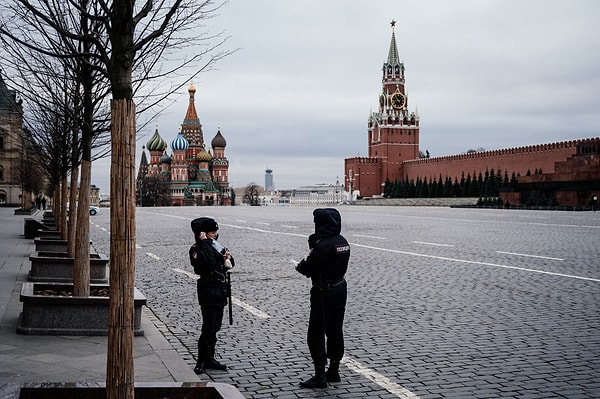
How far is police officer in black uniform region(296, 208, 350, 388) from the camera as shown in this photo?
5355mm

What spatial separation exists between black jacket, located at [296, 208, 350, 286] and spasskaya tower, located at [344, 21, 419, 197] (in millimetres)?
116542

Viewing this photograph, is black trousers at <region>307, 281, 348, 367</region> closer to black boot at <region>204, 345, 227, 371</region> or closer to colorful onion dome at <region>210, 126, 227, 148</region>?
black boot at <region>204, 345, 227, 371</region>

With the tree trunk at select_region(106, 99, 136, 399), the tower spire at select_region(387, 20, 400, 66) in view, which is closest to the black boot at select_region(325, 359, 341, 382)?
the tree trunk at select_region(106, 99, 136, 399)

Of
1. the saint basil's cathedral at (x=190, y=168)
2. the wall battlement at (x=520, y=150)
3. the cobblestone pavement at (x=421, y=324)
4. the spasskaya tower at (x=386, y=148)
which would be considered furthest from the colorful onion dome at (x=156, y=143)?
the cobblestone pavement at (x=421, y=324)

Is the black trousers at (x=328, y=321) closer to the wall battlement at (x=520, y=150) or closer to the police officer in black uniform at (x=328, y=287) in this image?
the police officer in black uniform at (x=328, y=287)

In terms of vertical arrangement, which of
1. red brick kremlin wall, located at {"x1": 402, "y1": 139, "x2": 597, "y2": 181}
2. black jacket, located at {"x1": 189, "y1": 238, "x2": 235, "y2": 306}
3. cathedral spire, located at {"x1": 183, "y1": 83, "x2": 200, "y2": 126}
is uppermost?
cathedral spire, located at {"x1": 183, "y1": 83, "x2": 200, "y2": 126}

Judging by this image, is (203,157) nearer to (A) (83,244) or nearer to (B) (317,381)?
(A) (83,244)

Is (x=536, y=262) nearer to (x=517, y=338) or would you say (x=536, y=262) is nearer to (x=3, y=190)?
(x=517, y=338)

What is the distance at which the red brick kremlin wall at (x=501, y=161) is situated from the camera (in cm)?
7656

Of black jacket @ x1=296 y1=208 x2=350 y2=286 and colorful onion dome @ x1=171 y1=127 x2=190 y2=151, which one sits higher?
colorful onion dome @ x1=171 y1=127 x2=190 y2=151

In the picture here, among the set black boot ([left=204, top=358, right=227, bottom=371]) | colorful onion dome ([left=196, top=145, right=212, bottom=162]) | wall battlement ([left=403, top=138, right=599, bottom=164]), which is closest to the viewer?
black boot ([left=204, top=358, right=227, bottom=371])

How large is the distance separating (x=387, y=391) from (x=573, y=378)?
1.50 m

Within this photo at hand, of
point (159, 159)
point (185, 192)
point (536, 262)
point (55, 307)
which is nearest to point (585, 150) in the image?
point (536, 262)

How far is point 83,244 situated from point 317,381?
361 cm
